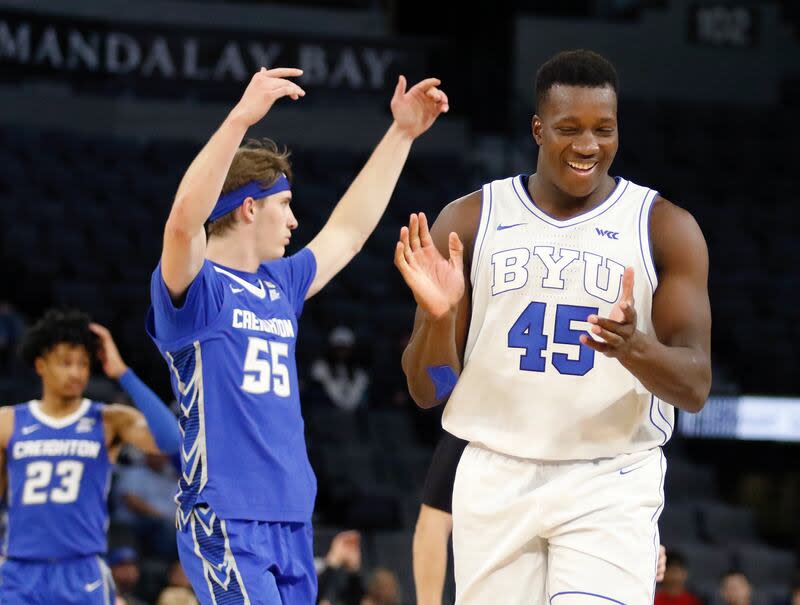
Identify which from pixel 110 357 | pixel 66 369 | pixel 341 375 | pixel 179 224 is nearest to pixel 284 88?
pixel 179 224

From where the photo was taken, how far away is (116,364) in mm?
5715

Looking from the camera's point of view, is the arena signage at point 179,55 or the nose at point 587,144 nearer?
the nose at point 587,144

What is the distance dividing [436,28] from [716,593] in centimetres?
1154

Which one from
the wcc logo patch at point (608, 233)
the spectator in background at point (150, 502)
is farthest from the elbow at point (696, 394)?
the spectator in background at point (150, 502)

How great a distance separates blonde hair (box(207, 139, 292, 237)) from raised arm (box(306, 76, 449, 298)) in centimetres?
43

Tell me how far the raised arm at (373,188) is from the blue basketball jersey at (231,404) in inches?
23.1

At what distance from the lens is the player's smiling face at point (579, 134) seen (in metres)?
3.68

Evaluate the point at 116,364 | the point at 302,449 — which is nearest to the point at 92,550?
the point at 116,364

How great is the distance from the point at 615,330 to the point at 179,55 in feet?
42.3

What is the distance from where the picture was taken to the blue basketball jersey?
4.17 m

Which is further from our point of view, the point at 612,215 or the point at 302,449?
the point at 302,449

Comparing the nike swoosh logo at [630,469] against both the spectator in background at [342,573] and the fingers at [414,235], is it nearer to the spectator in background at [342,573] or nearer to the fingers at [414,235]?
the fingers at [414,235]

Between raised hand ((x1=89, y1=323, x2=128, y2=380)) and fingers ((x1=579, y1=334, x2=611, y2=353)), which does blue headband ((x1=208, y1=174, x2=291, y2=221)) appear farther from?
fingers ((x1=579, y1=334, x2=611, y2=353))

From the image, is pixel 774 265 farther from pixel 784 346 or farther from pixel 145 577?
pixel 145 577
